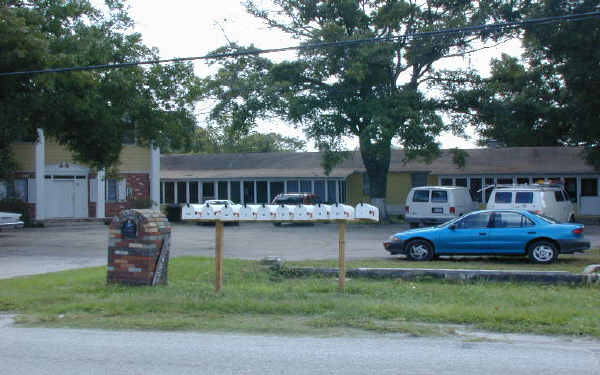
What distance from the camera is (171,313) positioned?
10.3m

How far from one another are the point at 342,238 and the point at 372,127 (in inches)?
734

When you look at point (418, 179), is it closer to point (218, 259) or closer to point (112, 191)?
point (112, 191)

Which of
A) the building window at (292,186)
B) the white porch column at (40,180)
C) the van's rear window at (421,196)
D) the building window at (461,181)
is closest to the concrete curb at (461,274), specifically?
the van's rear window at (421,196)

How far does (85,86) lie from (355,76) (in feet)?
42.5

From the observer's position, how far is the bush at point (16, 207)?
33331 mm

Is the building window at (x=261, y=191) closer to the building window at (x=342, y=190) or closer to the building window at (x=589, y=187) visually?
the building window at (x=342, y=190)

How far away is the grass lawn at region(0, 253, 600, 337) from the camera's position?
9.29 meters

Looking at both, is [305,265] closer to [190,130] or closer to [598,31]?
[190,130]

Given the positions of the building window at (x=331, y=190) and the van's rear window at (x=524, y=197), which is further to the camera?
the building window at (x=331, y=190)

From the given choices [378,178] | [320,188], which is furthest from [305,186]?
[378,178]

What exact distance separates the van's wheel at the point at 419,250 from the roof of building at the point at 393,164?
1659 centimetres

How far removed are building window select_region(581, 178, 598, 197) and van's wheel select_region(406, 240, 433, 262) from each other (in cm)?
2172

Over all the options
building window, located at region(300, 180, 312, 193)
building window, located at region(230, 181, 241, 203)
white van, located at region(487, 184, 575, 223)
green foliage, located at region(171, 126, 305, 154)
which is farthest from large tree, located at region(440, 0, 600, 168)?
green foliage, located at region(171, 126, 305, 154)

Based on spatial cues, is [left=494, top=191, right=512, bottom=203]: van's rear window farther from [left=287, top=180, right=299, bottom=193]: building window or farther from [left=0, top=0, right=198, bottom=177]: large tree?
A: [left=287, top=180, right=299, bottom=193]: building window
